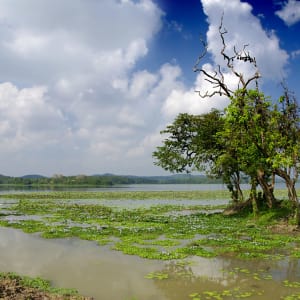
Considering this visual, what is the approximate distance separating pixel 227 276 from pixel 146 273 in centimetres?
337

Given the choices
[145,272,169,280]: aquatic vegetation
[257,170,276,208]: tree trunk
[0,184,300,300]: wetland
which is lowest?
[0,184,300,300]: wetland

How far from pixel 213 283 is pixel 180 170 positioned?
25.8m

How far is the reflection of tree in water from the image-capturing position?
41.6ft

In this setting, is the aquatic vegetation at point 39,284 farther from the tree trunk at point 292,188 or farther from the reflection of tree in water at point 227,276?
the tree trunk at point 292,188

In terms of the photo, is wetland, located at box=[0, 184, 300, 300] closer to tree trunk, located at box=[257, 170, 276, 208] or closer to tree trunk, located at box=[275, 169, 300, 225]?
tree trunk, located at box=[275, 169, 300, 225]

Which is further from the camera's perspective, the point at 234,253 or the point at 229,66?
the point at 229,66

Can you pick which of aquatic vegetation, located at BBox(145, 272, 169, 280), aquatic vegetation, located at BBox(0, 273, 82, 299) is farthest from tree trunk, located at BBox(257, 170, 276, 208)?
aquatic vegetation, located at BBox(0, 273, 82, 299)

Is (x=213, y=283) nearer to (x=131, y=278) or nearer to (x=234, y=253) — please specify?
(x=131, y=278)

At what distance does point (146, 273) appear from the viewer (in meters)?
14.8

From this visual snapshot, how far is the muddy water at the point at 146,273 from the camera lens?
12.5 meters

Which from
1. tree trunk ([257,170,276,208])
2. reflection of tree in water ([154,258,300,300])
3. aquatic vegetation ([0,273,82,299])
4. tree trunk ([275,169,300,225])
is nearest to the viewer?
aquatic vegetation ([0,273,82,299])

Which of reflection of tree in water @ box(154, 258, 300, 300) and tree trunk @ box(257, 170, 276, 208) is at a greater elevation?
tree trunk @ box(257, 170, 276, 208)

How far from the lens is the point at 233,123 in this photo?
2762 centimetres

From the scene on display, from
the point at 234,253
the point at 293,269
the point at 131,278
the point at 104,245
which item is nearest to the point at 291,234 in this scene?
the point at 234,253
